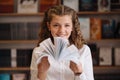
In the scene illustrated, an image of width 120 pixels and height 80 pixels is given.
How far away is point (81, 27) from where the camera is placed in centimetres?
294

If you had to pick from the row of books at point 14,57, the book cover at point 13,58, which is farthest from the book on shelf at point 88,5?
the book cover at point 13,58

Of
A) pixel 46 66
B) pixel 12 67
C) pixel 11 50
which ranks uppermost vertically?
pixel 46 66

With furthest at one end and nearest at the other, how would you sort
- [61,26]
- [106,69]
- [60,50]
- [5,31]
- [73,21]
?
[106,69] → [5,31] → [73,21] → [61,26] → [60,50]

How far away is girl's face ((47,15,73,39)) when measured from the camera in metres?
1.33

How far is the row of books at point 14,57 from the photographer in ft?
9.78

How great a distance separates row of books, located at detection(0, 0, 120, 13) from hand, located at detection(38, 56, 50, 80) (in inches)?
68.1

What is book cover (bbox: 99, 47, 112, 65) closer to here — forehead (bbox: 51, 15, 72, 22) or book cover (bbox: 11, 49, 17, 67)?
book cover (bbox: 11, 49, 17, 67)

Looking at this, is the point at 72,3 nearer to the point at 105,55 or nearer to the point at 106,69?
the point at 105,55

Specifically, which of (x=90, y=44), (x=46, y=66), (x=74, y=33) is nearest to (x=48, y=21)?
(x=74, y=33)

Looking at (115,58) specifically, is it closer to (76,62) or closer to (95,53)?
(95,53)

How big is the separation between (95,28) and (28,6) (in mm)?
799

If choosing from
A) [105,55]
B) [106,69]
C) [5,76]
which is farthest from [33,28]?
[106,69]

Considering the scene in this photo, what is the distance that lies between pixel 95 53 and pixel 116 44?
12.4 inches

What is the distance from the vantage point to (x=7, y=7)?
2959mm
